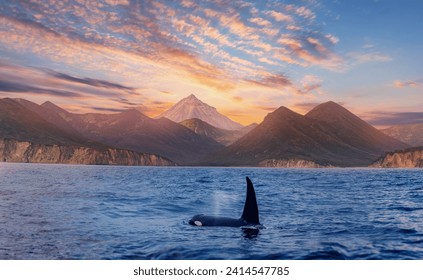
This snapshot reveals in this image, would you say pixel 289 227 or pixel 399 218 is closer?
pixel 289 227

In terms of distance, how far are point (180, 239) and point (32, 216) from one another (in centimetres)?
1141

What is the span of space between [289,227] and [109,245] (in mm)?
9989

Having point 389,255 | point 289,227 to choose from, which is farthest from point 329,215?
Result: point 389,255

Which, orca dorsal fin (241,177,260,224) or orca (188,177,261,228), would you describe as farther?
orca dorsal fin (241,177,260,224)

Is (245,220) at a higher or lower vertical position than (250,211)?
lower

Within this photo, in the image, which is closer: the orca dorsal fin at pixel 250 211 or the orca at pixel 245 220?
the orca at pixel 245 220

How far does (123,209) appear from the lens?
29969mm
